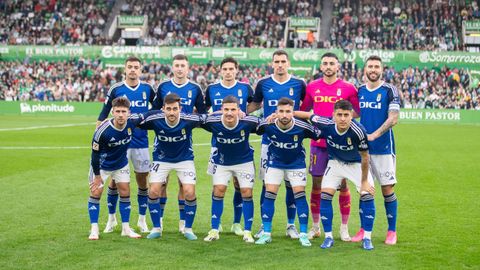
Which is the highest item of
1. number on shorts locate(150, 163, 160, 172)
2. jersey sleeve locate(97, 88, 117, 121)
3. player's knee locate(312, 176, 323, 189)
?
jersey sleeve locate(97, 88, 117, 121)

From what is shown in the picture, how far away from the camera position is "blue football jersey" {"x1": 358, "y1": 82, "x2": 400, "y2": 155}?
9406mm

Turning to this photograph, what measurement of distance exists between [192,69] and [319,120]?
33565mm

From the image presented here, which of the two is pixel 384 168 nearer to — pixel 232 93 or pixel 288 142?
pixel 288 142

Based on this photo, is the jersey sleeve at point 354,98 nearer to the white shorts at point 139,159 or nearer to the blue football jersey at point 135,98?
the blue football jersey at point 135,98

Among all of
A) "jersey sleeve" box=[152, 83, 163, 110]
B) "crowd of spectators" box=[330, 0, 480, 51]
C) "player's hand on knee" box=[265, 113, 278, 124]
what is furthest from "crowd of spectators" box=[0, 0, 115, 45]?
"player's hand on knee" box=[265, 113, 278, 124]

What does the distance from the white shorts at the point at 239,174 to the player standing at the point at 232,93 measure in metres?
0.39

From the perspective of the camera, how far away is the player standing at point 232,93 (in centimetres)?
1007

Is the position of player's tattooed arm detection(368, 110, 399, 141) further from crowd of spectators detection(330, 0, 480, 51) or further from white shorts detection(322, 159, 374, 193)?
crowd of spectators detection(330, 0, 480, 51)

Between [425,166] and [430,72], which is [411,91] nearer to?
[430,72]

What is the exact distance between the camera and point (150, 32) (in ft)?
161

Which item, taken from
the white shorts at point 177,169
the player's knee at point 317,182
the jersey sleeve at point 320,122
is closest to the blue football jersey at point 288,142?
the jersey sleeve at point 320,122

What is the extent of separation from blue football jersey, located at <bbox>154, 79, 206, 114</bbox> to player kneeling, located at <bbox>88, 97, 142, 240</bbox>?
0.81m

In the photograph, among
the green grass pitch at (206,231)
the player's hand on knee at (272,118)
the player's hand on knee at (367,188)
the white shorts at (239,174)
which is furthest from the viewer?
the white shorts at (239,174)

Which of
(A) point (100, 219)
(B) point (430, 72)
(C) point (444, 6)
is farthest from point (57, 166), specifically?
(C) point (444, 6)
